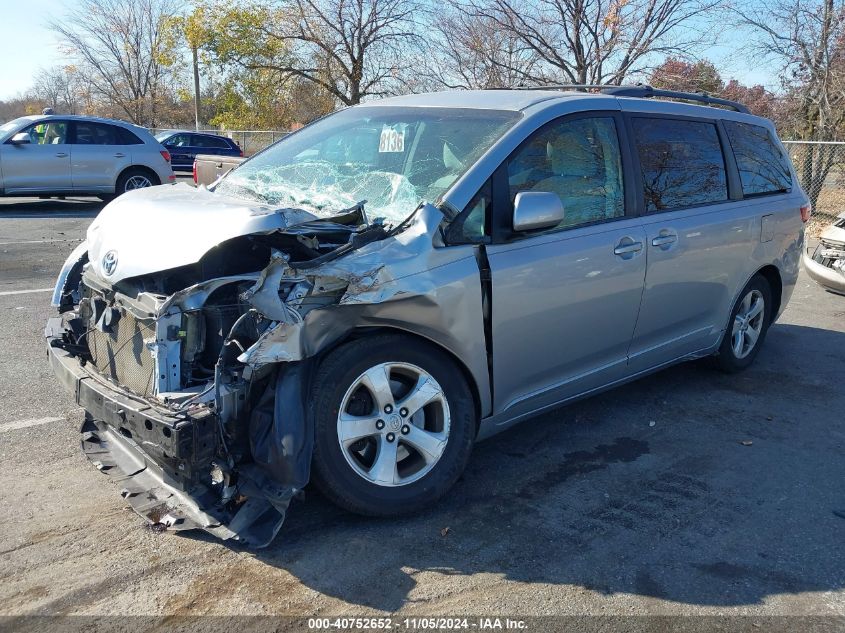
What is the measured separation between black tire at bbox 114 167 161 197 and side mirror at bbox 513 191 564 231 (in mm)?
13220

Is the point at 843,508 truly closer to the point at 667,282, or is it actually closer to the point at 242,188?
the point at 667,282

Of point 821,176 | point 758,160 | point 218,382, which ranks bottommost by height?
point 218,382

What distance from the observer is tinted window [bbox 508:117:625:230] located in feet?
12.7

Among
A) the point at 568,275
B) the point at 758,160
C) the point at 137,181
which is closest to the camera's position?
the point at 568,275

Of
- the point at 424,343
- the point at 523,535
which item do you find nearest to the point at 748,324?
the point at 523,535

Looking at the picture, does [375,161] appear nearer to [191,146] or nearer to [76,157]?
[76,157]

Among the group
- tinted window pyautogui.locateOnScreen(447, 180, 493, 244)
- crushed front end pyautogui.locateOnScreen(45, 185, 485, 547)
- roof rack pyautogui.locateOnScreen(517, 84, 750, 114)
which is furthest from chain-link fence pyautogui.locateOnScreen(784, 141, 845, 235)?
crushed front end pyautogui.locateOnScreen(45, 185, 485, 547)

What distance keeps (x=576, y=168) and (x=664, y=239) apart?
0.78 m

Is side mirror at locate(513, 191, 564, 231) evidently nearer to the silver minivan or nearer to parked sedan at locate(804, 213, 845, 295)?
the silver minivan

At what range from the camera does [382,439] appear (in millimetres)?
3332

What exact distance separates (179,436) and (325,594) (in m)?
0.83

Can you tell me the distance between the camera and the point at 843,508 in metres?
3.80

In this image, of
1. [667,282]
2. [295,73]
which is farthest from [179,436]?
[295,73]

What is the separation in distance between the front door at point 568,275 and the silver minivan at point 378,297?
0.01 m
